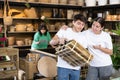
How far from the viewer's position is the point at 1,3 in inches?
221

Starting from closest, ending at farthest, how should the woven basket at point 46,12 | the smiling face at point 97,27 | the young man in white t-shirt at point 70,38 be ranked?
the young man in white t-shirt at point 70,38, the smiling face at point 97,27, the woven basket at point 46,12

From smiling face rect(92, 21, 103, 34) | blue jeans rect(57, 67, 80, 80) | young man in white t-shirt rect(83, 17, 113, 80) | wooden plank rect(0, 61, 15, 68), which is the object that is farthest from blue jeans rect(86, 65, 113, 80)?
wooden plank rect(0, 61, 15, 68)

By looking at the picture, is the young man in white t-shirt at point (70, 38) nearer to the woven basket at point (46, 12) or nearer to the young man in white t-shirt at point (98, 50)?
the young man in white t-shirt at point (98, 50)

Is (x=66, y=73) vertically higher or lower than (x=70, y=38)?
lower

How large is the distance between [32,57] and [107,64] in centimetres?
204

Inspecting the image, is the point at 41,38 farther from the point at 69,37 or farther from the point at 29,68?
the point at 69,37

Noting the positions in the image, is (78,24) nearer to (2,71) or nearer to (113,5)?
(2,71)

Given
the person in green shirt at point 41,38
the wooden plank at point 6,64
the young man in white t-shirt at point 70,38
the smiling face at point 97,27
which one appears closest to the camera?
the young man in white t-shirt at point 70,38

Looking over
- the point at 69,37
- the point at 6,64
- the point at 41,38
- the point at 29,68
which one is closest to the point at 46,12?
the point at 41,38

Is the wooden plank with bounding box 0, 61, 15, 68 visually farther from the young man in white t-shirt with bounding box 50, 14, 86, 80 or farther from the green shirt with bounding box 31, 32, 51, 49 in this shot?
the green shirt with bounding box 31, 32, 51, 49

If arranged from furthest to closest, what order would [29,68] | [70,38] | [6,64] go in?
[29,68] < [6,64] < [70,38]

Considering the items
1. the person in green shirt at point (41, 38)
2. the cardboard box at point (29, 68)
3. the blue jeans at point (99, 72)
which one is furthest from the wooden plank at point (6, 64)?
the person in green shirt at point (41, 38)

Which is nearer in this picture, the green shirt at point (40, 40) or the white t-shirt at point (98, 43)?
the white t-shirt at point (98, 43)

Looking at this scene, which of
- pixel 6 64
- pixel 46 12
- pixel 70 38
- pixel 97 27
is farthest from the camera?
pixel 46 12
